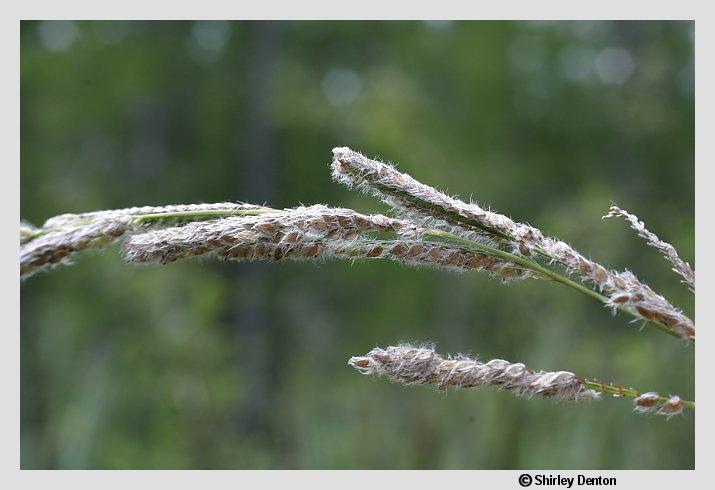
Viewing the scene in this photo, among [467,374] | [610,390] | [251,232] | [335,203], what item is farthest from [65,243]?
[335,203]

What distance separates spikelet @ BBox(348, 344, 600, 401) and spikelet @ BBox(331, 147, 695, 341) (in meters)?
0.18

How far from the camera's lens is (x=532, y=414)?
4.59m

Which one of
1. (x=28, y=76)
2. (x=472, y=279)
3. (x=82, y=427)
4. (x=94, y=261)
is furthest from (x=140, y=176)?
(x=82, y=427)

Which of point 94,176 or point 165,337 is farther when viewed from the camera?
point 94,176

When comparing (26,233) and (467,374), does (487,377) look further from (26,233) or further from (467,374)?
(26,233)

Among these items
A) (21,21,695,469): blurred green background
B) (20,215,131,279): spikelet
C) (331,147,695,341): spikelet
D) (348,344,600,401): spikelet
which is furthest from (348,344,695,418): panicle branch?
(21,21,695,469): blurred green background

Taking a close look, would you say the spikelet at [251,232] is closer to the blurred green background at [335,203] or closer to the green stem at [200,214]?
the green stem at [200,214]

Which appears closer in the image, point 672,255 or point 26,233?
point 672,255

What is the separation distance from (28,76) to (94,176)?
1.91 m

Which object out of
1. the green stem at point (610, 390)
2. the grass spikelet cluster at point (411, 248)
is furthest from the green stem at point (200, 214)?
the green stem at point (610, 390)

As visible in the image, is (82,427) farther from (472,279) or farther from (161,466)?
(472,279)

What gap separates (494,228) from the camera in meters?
1.46

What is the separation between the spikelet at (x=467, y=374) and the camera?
1.41 meters

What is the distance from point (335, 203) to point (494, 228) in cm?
1039
